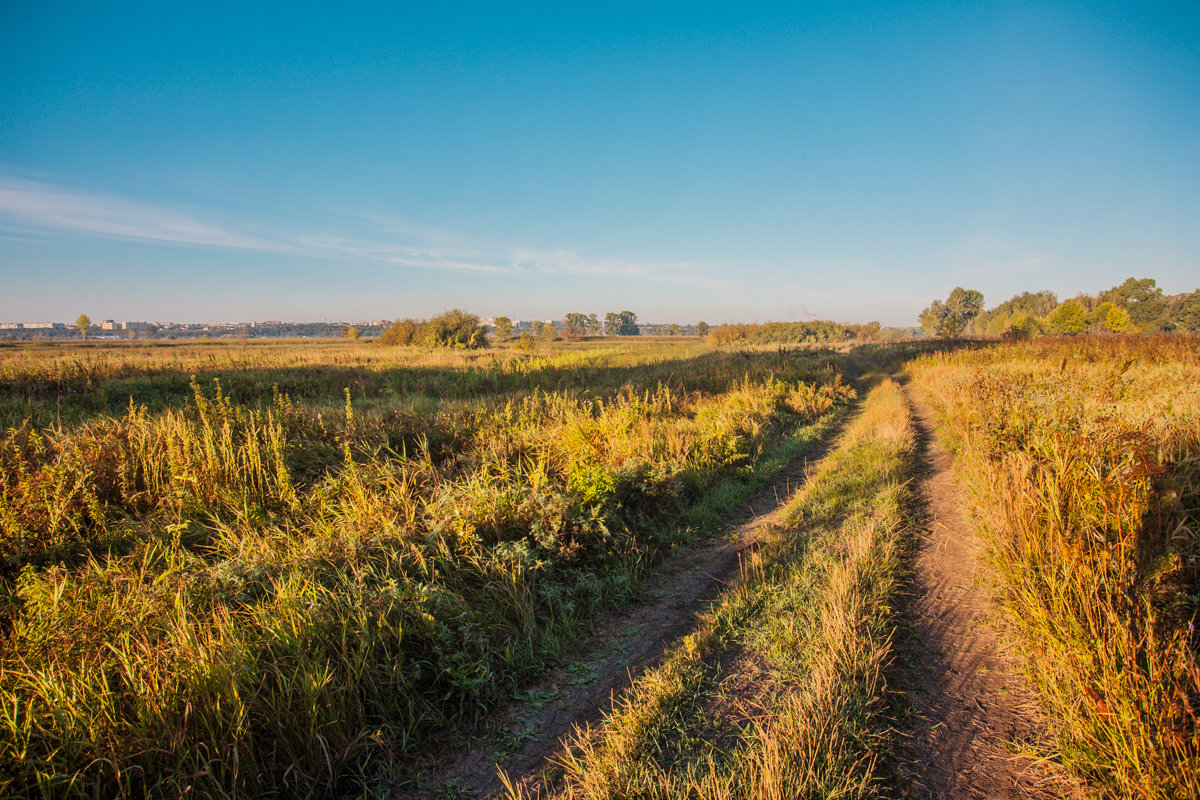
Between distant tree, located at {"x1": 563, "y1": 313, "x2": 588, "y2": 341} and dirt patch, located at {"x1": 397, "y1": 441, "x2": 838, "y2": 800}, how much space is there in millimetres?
104530

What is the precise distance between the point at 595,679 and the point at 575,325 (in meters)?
125

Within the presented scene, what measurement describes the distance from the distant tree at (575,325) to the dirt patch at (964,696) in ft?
345

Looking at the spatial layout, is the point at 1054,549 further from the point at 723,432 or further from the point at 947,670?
the point at 723,432

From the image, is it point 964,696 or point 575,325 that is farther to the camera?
point 575,325

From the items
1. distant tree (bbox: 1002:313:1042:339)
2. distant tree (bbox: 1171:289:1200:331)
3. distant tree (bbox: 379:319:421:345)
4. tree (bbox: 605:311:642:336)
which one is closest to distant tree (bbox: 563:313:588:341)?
tree (bbox: 605:311:642:336)


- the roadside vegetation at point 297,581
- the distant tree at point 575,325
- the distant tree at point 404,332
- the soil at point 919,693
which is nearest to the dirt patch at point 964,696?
the soil at point 919,693

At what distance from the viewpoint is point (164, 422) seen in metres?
6.33

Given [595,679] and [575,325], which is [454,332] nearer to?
[595,679]

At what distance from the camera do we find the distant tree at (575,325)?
11150 cm

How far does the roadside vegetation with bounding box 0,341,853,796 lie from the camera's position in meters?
2.31

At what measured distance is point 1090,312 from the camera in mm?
64625

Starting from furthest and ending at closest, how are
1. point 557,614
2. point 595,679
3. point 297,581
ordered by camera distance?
point 557,614
point 297,581
point 595,679

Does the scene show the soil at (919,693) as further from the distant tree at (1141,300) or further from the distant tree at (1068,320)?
the distant tree at (1141,300)

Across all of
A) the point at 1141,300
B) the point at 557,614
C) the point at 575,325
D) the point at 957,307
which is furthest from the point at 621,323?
the point at 557,614
